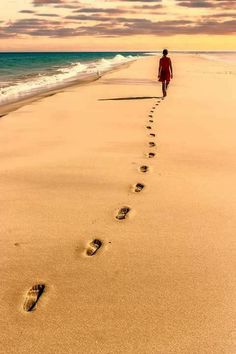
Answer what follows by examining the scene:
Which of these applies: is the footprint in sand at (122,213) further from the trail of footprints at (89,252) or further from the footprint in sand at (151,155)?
the footprint in sand at (151,155)

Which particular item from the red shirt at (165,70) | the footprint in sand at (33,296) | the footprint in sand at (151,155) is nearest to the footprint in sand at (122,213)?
the footprint in sand at (33,296)

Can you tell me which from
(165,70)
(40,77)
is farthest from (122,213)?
(40,77)

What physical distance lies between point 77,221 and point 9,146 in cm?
336

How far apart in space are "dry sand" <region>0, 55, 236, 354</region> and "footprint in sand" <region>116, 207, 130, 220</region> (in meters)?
0.05

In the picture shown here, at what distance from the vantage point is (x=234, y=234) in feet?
11.7

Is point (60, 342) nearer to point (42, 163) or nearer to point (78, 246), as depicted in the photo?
point (78, 246)

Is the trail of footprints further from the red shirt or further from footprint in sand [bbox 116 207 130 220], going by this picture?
the red shirt

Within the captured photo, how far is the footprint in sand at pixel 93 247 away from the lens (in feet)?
10.8

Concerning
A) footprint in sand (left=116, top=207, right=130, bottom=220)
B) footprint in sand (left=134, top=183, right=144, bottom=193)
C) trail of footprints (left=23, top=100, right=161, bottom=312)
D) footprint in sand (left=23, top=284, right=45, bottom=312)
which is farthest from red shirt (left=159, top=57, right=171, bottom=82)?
footprint in sand (left=23, top=284, right=45, bottom=312)

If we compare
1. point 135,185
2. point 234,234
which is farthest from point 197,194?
point 234,234

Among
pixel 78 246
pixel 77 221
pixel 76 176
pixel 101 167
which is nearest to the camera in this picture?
pixel 78 246

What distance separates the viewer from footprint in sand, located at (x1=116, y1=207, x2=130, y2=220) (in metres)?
3.94

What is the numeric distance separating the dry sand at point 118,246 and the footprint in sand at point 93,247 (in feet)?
0.08

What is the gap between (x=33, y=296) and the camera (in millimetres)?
2709
